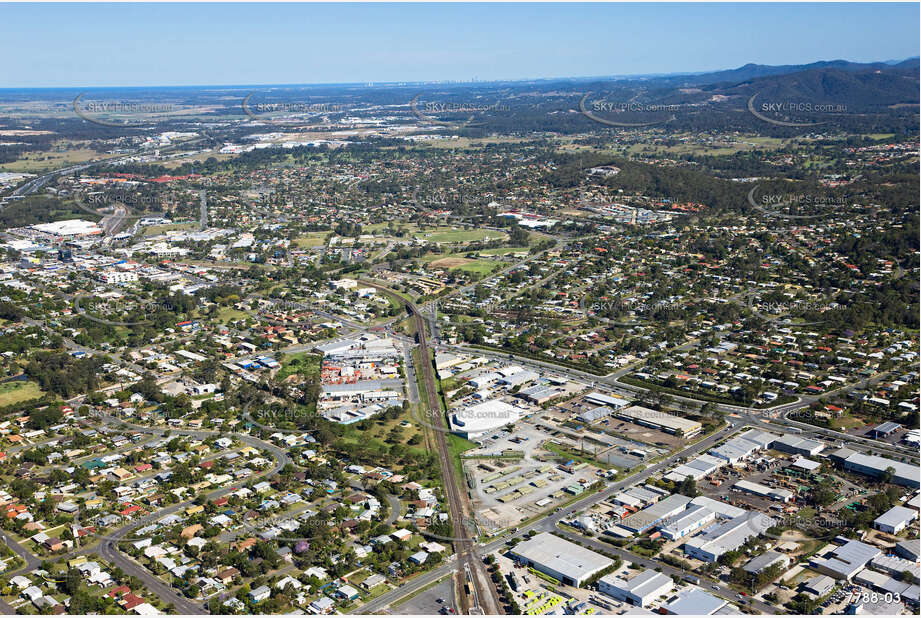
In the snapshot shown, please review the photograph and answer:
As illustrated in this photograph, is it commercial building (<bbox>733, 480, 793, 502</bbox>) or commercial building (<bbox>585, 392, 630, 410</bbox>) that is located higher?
commercial building (<bbox>585, 392, 630, 410</bbox>)

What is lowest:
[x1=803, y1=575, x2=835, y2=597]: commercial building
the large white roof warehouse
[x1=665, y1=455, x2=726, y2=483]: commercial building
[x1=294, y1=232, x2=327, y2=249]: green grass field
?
[x1=803, y1=575, x2=835, y2=597]: commercial building

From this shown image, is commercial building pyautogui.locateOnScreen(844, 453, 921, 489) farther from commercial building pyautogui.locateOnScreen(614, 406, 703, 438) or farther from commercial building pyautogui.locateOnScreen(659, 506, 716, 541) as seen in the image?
commercial building pyautogui.locateOnScreen(659, 506, 716, 541)

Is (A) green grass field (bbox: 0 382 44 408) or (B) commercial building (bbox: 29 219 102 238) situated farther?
(B) commercial building (bbox: 29 219 102 238)

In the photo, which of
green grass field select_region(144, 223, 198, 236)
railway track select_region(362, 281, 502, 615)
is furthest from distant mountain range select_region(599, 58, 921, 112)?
railway track select_region(362, 281, 502, 615)

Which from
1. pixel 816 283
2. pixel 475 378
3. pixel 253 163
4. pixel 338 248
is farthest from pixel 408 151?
pixel 475 378

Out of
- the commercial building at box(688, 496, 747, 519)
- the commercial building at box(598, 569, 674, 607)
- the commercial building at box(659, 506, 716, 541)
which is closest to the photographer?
the commercial building at box(598, 569, 674, 607)

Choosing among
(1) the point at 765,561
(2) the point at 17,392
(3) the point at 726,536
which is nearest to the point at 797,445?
(3) the point at 726,536

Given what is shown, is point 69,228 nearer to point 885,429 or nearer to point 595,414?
point 595,414

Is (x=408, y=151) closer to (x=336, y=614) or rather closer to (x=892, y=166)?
(x=892, y=166)
